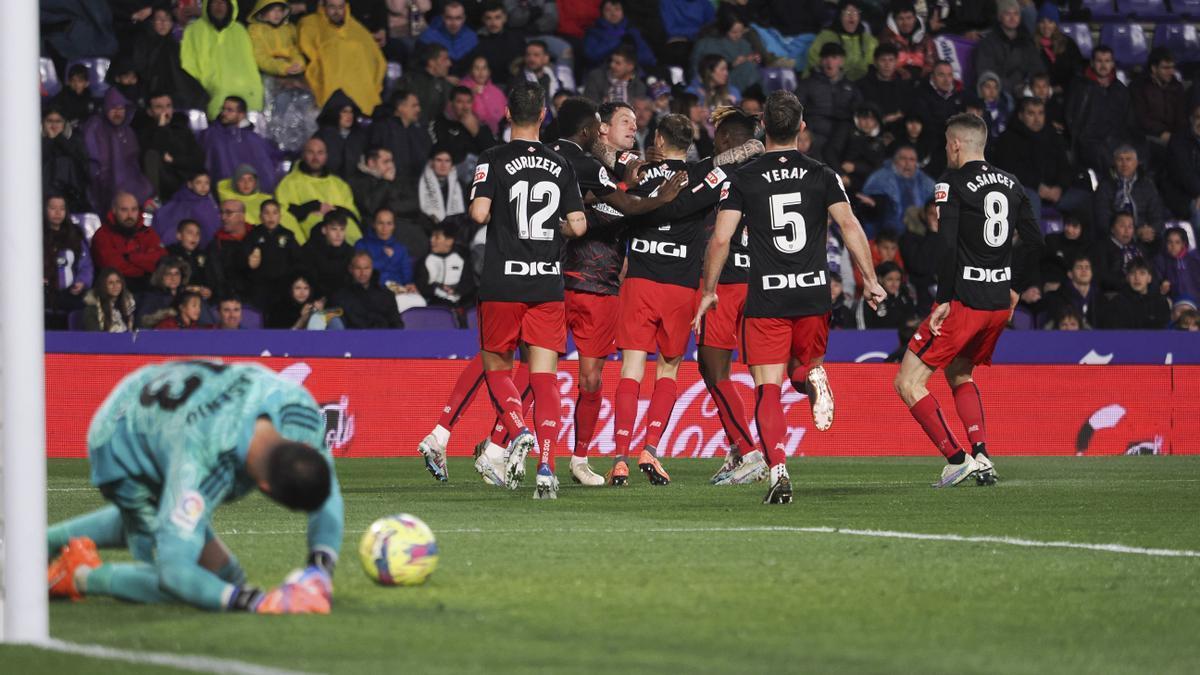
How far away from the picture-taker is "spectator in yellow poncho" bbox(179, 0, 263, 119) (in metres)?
19.7

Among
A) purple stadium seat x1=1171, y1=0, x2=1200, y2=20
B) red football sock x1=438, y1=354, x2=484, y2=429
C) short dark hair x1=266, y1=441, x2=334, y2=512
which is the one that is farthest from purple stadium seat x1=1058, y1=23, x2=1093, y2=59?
short dark hair x1=266, y1=441, x2=334, y2=512

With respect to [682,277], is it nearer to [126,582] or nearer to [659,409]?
[659,409]

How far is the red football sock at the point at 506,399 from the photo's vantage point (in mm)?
11640

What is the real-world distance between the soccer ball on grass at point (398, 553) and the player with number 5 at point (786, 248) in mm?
4261

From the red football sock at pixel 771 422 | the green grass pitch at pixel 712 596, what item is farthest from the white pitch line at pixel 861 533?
the red football sock at pixel 771 422

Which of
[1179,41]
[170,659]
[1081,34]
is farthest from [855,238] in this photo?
[1179,41]

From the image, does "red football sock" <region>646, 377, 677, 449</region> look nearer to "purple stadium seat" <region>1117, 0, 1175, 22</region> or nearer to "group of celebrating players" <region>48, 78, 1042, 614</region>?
"group of celebrating players" <region>48, 78, 1042, 614</region>

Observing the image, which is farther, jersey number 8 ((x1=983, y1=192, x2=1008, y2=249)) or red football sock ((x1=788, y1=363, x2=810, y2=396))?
red football sock ((x1=788, y1=363, x2=810, y2=396))

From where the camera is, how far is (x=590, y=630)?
5.91 metres

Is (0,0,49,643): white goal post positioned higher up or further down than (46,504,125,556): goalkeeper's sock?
higher up

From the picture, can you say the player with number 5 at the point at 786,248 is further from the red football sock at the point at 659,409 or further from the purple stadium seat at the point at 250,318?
the purple stadium seat at the point at 250,318

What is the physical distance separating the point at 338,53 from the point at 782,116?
10.4 m

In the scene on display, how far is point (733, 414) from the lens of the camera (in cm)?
1325

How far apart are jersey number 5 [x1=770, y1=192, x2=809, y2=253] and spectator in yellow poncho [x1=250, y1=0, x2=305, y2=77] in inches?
408
